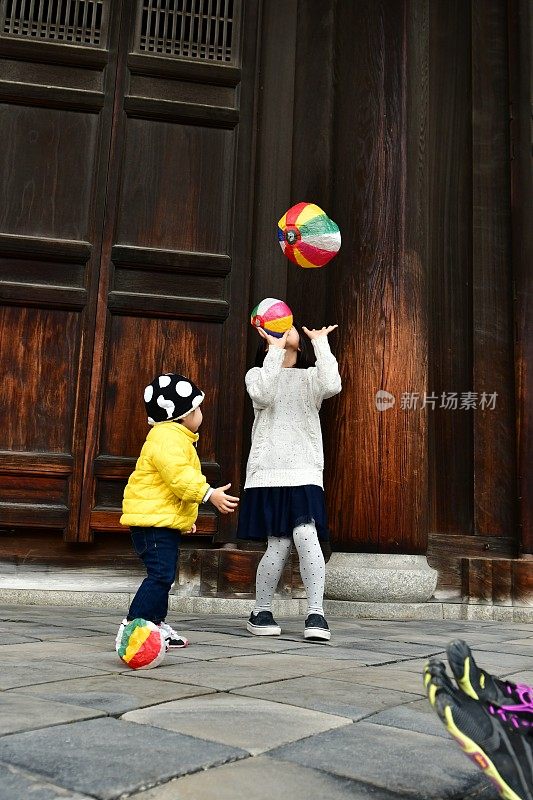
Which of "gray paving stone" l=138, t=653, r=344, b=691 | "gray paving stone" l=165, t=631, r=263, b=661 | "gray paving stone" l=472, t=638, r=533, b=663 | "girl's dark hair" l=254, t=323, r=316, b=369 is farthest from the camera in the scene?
"girl's dark hair" l=254, t=323, r=316, b=369

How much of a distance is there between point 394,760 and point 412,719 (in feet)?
1.17

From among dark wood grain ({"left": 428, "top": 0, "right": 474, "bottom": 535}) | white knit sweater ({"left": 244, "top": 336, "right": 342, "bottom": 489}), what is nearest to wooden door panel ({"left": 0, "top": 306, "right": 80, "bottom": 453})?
white knit sweater ({"left": 244, "top": 336, "right": 342, "bottom": 489})

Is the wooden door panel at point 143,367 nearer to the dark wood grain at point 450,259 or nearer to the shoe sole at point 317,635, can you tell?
the dark wood grain at point 450,259

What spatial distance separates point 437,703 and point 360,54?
427cm

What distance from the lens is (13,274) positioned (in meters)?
4.44

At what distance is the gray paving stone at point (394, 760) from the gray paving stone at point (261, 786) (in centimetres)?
4

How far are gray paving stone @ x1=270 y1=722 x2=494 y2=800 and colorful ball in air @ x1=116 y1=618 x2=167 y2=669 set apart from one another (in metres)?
0.79

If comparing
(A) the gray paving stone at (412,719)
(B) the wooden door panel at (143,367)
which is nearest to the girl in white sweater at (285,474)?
(B) the wooden door panel at (143,367)

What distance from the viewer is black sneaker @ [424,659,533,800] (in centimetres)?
112

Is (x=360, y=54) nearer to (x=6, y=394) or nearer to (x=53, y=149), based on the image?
(x=53, y=149)

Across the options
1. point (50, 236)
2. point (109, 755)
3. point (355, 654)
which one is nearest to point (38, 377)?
point (50, 236)

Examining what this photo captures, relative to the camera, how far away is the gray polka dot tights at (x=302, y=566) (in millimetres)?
3299

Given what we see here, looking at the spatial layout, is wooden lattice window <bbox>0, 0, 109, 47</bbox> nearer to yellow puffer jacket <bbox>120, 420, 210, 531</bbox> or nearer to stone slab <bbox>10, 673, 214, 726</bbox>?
yellow puffer jacket <bbox>120, 420, 210, 531</bbox>

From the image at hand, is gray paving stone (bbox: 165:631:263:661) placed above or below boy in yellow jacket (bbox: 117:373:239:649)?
below
